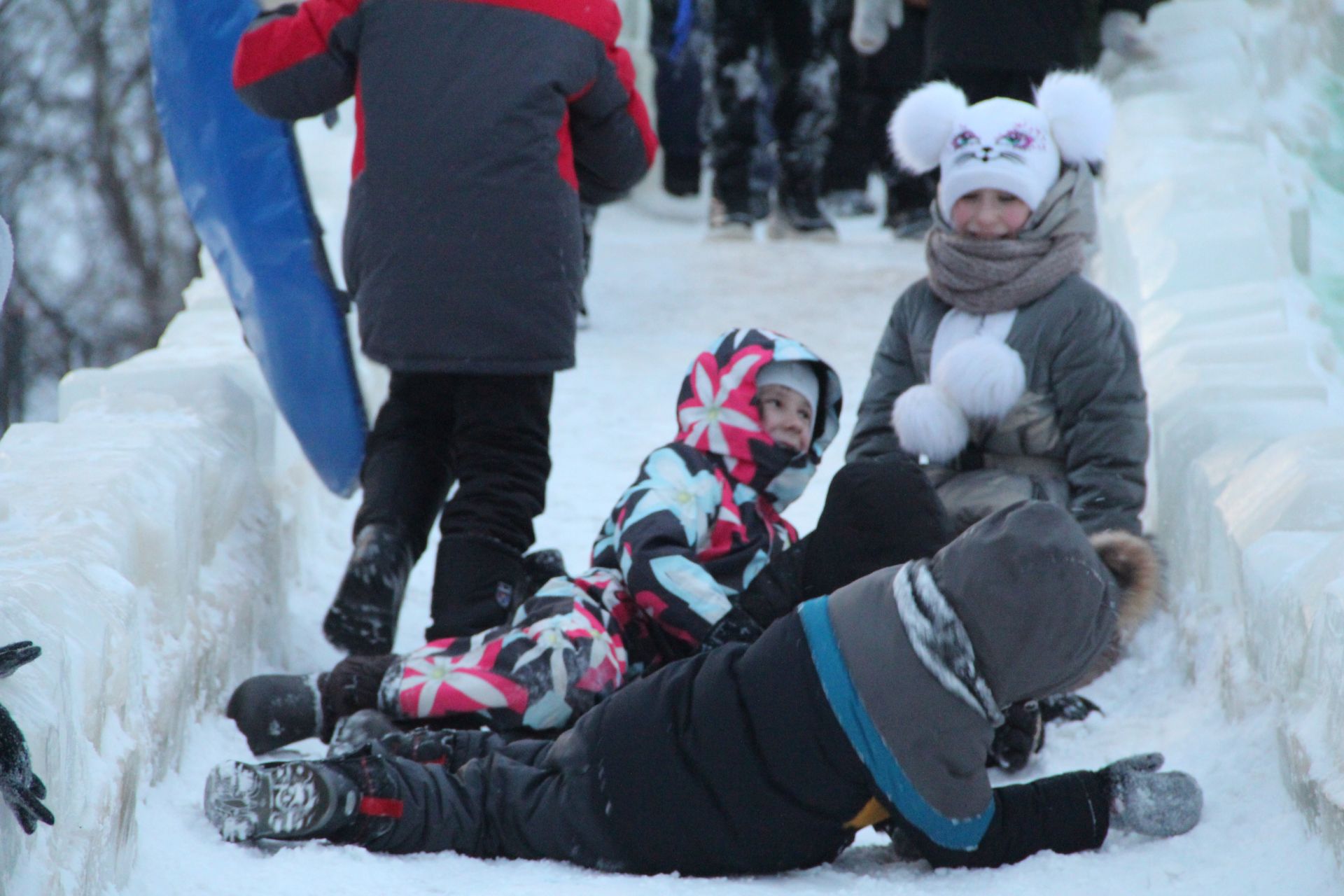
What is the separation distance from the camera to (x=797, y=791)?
1.90 m

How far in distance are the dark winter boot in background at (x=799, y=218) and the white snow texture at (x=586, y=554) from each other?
1.83 m

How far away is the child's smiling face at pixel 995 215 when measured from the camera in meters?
3.06

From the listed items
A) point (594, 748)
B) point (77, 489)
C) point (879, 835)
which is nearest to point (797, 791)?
point (594, 748)

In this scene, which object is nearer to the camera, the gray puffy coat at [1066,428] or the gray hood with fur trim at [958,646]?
the gray hood with fur trim at [958,646]

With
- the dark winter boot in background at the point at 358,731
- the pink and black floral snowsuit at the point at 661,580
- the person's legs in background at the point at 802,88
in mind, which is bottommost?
the person's legs in background at the point at 802,88

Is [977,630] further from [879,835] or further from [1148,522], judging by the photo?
[1148,522]

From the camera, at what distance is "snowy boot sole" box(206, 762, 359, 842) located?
1950 millimetres

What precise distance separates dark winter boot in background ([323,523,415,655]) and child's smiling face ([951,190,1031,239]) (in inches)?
49.1

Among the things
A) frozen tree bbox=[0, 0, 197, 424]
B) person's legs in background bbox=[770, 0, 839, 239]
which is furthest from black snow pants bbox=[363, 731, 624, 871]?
frozen tree bbox=[0, 0, 197, 424]

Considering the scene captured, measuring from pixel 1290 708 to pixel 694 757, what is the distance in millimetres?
823

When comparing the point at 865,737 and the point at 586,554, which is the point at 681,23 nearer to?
the point at 586,554

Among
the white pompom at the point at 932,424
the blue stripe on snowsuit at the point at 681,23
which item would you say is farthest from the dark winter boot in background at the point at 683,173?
the white pompom at the point at 932,424

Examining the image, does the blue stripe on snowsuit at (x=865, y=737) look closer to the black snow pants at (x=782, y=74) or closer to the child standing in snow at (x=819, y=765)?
the child standing in snow at (x=819, y=765)

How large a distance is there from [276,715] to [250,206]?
1139 millimetres
